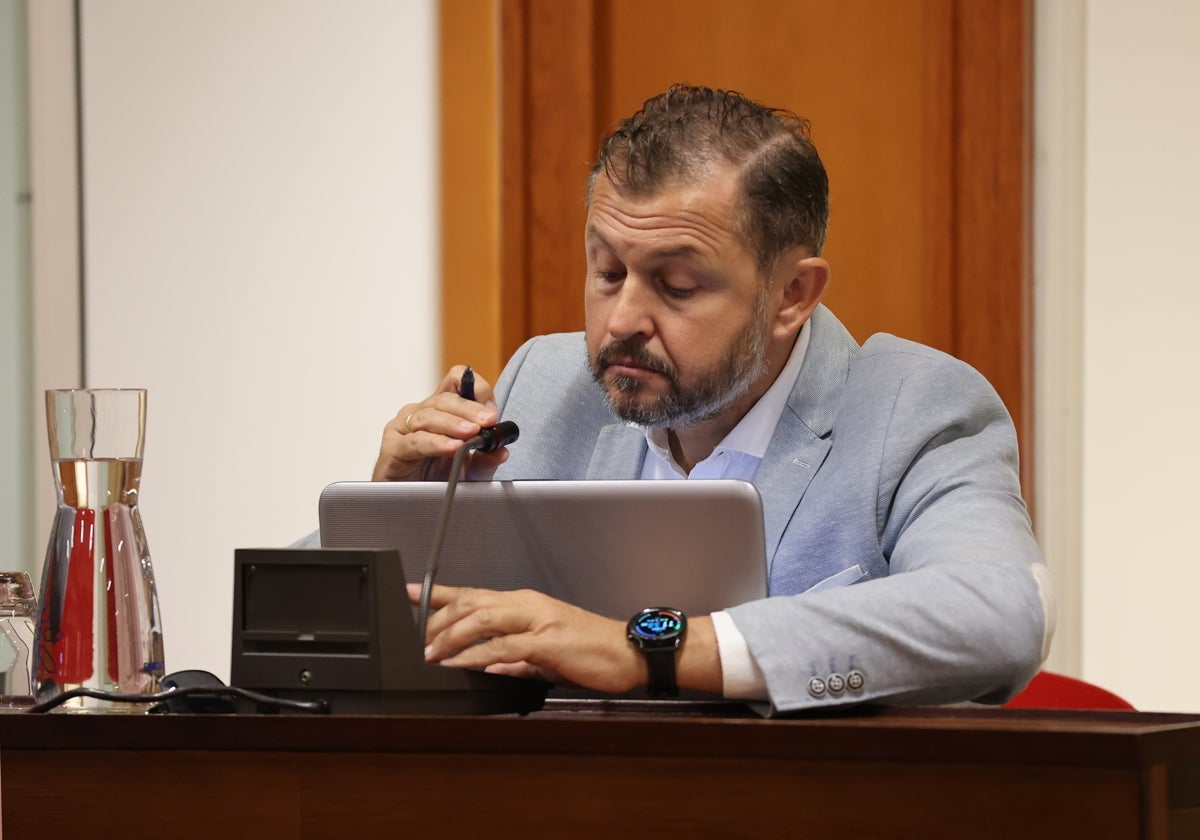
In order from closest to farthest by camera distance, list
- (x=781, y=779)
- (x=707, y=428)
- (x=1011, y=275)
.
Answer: (x=781, y=779), (x=707, y=428), (x=1011, y=275)

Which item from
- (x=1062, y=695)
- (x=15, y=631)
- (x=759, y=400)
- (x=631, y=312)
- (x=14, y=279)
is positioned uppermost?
(x=14, y=279)

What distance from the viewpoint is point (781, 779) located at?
3.12ft

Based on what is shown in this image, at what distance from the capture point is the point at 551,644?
113cm

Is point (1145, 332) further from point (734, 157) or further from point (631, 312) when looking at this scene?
point (631, 312)

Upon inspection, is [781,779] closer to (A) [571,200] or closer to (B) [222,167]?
(A) [571,200]

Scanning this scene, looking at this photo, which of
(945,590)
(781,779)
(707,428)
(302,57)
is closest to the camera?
(781,779)

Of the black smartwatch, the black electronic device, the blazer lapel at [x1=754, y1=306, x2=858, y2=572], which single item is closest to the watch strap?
the black smartwatch

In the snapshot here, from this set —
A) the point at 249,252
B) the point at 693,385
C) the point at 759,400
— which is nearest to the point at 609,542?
the point at 693,385

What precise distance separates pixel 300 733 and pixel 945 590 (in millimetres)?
547

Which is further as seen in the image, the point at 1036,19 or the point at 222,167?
the point at 222,167

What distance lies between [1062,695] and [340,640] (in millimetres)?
962

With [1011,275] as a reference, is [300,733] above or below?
below

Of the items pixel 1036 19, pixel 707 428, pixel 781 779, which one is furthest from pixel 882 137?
pixel 781 779

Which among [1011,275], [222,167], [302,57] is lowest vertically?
[1011,275]
